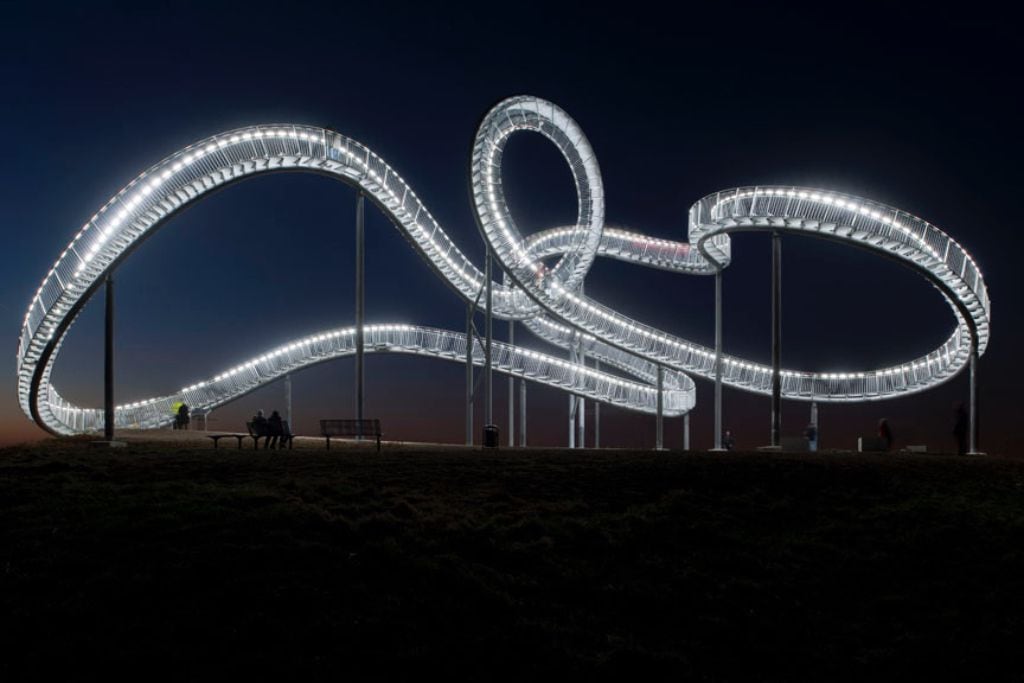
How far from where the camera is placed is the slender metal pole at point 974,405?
3103cm

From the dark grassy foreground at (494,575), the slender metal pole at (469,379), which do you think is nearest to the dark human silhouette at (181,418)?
the slender metal pole at (469,379)

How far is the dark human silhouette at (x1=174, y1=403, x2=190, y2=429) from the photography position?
129 ft

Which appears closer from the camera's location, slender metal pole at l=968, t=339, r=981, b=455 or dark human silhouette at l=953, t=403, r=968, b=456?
→ dark human silhouette at l=953, t=403, r=968, b=456

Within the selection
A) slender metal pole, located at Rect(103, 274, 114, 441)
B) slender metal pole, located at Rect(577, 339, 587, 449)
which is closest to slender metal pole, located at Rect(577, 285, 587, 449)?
slender metal pole, located at Rect(577, 339, 587, 449)

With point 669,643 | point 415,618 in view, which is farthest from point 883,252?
point 415,618

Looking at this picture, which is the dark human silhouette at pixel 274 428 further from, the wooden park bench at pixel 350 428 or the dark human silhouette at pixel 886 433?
the dark human silhouette at pixel 886 433

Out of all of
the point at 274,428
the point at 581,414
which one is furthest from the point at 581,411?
the point at 274,428

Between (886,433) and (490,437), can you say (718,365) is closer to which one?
(886,433)

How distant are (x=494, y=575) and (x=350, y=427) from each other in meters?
13.1

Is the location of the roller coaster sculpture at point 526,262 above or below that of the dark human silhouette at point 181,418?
above

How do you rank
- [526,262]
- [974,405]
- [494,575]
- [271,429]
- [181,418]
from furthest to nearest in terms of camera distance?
[181,418], [526,262], [974,405], [271,429], [494,575]

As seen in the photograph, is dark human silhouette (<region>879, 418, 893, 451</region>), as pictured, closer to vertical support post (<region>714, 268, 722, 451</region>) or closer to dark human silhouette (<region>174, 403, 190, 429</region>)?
vertical support post (<region>714, 268, 722, 451</region>)

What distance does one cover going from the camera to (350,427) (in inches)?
956

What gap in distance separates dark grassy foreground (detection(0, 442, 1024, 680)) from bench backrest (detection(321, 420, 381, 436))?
5.49 m
